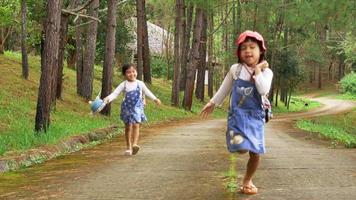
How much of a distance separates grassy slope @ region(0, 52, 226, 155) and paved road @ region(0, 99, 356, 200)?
4.77 feet

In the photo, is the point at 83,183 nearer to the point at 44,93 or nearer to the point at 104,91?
the point at 44,93

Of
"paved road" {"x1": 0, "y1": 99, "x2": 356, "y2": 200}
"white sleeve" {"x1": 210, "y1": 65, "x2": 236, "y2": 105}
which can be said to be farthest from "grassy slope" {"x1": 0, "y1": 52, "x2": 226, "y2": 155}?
"white sleeve" {"x1": 210, "y1": 65, "x2": 236, "y2": 105}

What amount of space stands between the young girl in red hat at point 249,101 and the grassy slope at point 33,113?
5041 millimetres

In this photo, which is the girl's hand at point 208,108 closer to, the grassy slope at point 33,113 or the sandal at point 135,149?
the sandal at point 135,149

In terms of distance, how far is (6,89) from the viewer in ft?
65.9

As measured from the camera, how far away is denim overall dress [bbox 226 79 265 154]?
555cm

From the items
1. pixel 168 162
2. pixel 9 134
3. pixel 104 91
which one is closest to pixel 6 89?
pixel 104 91

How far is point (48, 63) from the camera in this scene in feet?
39.4

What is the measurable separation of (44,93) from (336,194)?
7819mm

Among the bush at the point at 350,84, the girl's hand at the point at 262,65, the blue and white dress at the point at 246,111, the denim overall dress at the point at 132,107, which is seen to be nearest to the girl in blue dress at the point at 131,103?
the denim overall dress at the point at 132,107

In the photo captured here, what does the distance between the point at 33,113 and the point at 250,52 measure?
12.3m

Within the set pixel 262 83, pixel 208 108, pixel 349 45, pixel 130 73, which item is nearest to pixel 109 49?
pixel 130 73

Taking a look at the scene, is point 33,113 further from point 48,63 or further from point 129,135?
point 129,135

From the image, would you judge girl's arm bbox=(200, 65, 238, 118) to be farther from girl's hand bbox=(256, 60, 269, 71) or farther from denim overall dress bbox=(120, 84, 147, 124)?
denim overall dress bbox=(120, 84, 147, 124)
